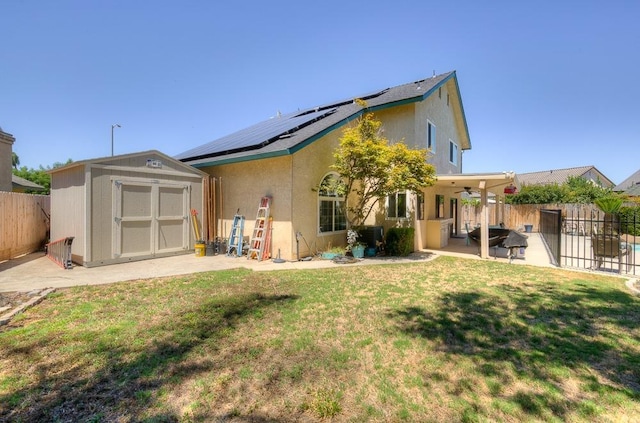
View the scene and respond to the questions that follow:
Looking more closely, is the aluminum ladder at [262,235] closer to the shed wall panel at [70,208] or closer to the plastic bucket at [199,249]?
the plastic bucket at [199,249]

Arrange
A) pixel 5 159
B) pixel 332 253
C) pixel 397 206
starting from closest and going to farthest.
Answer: pixel 332 253
pixel 397 206
pixel 5 159

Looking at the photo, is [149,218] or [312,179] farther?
[312,179]

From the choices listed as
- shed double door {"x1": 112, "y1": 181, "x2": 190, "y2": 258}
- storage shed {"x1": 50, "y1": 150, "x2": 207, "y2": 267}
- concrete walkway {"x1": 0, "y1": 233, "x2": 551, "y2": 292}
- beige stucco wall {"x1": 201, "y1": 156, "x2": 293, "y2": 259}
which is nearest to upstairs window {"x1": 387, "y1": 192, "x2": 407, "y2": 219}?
concrete walkway {"x1": 0, "y1": 233, "x2": 551, "y2": 292}

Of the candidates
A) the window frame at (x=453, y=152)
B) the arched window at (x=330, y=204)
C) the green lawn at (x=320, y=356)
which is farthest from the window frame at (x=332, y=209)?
the window frame at (x=453, y=152)

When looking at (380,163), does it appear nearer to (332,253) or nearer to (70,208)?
(332,253)

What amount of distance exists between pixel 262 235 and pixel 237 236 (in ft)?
4.52

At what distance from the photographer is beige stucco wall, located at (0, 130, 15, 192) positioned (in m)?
13.6

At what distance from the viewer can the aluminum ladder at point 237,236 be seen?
10.0 m

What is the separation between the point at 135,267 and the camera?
7.94m

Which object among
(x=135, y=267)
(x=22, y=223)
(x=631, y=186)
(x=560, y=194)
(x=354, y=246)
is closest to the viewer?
(x=135, y=267)

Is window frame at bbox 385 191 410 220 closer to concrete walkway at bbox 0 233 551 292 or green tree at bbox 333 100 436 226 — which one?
concrete walkway at bbox 0 233 551 292

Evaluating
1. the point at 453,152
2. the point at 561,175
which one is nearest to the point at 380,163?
the point at 453,152

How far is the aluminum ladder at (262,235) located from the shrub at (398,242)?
174 inches

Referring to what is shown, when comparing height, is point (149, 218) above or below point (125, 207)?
below
